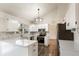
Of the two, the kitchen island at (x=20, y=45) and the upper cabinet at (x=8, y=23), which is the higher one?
the upper cabinet at (x=8, y=23)

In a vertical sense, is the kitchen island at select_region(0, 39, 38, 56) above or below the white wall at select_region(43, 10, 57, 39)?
below

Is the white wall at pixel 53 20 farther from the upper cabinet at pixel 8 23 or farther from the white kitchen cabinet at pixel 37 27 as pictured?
the upper cabinet at pixel 8 23

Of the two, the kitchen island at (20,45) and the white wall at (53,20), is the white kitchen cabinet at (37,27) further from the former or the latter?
the kitchen island at (20,45)

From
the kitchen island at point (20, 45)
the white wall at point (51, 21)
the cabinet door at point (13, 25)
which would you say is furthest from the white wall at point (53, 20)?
the cabinet door at point (13, 25)

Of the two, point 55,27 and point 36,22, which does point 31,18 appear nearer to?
point 36,22

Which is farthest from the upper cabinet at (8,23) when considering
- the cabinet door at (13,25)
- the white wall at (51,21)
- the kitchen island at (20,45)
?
the white wall at (51,21)

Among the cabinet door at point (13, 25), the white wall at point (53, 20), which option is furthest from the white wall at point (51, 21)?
the cabinet door at point (13, 25)

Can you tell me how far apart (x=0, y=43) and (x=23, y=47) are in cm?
33

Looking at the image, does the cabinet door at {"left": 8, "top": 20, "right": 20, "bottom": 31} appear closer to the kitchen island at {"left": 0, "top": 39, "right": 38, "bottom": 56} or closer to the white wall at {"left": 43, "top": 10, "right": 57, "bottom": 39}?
the kitchen island at {"left": 0, "top": 39, "right": 38, "bottom": 56}

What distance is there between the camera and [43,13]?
140 centimetres

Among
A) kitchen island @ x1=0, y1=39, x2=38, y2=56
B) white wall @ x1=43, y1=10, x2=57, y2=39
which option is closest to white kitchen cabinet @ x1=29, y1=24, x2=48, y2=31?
white wall @ x1=43, y1=10, x2=57, y2=39

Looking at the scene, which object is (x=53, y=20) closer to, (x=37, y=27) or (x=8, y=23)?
(x=37, y=27)

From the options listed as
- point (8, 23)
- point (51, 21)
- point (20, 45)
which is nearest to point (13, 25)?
point (8, 23)

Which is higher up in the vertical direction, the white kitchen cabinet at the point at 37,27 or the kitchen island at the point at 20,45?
the white kitchen cabinet at the point at 37,27
